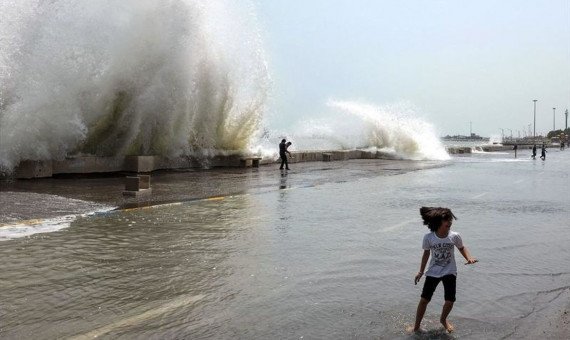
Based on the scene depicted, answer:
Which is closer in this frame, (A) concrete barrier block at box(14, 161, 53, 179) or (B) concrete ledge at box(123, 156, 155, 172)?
(A) concrete barrier block at box(14, 161, 53, 179)

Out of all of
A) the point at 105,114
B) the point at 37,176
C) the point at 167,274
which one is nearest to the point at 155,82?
the point at 105,114

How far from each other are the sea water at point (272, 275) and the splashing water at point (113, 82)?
6.63m

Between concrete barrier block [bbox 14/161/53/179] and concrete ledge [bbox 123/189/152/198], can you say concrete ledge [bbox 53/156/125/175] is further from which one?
concrete ledge [bbox 123/189/152/198]

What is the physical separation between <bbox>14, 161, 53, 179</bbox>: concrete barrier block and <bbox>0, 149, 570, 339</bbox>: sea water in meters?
4.74

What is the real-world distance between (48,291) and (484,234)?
6.55 metres

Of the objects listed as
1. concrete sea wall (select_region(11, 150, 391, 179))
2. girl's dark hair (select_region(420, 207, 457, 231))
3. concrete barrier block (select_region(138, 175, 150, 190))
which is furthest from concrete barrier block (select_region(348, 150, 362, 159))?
girl's dark hair (select_region(420, 207, 457, 231))

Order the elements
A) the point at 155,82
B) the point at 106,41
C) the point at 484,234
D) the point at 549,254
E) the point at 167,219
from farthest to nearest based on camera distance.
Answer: the point at 155,82 < the point at 106,41 < the point at 167,219 < the point at 484,234 < the point at 549,254

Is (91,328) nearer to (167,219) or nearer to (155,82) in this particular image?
(167,219)

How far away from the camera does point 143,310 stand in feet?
15.5

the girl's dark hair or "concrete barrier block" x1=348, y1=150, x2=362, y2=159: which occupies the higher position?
"concrete barrier block" x1=348, y1=150, x2=362, y2=159

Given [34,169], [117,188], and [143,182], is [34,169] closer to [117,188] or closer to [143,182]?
[117,188]

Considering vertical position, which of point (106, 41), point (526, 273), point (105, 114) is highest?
point (106, 41)

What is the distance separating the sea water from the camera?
4480 mm

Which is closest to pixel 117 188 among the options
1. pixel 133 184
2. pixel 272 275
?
pixel 133 184
